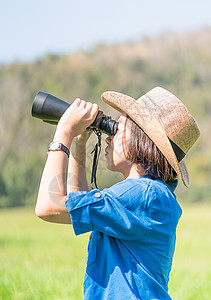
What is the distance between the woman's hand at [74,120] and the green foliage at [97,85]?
18.1 m

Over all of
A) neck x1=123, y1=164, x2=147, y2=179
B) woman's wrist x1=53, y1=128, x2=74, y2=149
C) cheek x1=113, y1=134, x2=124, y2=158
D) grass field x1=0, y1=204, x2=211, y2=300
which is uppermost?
woman's wrist x1=53, y1=128, x2=74, y2=149

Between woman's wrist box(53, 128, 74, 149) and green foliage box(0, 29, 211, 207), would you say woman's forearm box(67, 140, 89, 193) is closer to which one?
woman's wrist box(53, 128, 74, 149)

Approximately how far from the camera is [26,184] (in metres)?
20.5

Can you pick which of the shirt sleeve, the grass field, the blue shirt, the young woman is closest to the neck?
the young woman

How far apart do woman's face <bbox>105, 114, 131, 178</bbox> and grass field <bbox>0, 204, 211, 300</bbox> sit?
1.49m

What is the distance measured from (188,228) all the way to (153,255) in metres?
Result: 9.99

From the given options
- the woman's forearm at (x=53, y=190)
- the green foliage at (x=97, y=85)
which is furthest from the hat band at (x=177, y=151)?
the green foliage at (x=97, y=85)

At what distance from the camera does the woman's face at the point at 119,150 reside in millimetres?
1617

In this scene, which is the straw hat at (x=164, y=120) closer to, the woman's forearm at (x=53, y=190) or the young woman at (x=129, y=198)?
the young woman at (x=129, y=198)

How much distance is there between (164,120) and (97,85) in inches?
1266

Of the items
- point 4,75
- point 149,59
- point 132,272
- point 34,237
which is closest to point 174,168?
point 132,272

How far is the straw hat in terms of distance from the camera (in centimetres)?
157

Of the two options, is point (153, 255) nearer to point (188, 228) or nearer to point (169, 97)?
point (169, 97)

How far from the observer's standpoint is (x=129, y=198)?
142 cm
